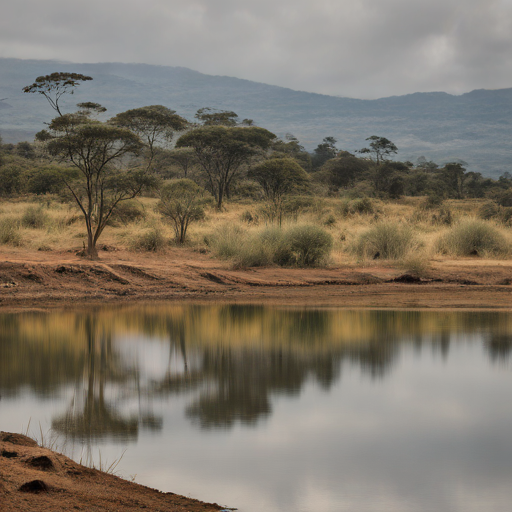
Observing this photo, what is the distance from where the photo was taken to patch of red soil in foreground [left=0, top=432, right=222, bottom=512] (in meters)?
3.01

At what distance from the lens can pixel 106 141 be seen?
1731cm

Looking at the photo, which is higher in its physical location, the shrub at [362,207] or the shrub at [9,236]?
the shrub at [362,207]

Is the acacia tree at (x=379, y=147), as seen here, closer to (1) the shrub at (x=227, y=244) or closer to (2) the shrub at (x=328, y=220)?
(2) the shrub at (x=328, y=220)

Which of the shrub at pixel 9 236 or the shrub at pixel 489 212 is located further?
the shrub at pixel 489 212

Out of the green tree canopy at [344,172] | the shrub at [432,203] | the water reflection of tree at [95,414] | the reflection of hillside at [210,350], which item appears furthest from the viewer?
the green tree canopy at [344,172]

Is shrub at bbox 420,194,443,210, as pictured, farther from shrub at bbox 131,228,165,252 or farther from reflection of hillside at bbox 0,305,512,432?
reflection of hillside at bbox 0,305,512,432

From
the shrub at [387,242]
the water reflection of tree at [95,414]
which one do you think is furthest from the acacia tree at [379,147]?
the water reflection of tree at [95,414]

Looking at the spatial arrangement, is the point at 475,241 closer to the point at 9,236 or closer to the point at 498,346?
the point at 498,346

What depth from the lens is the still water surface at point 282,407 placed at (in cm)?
345

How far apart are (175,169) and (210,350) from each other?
51821mm

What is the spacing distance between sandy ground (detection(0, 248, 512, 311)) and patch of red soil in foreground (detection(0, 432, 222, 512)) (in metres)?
8.11

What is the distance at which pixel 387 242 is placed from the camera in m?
18.6

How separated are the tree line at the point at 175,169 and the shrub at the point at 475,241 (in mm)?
6779

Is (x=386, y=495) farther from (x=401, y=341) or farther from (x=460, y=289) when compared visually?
(x=460, y=289)
